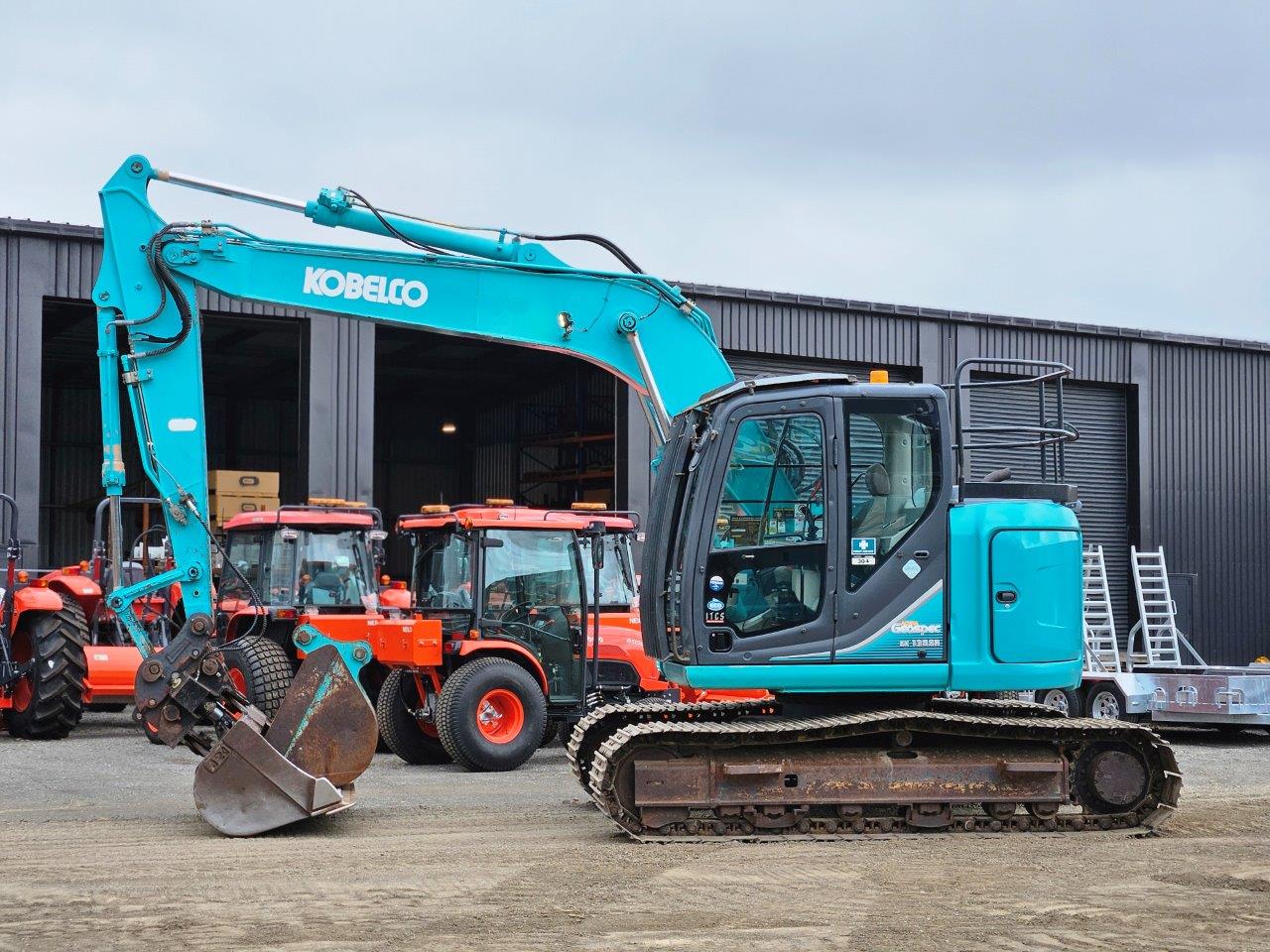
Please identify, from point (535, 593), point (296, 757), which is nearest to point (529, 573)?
point (535, 593)

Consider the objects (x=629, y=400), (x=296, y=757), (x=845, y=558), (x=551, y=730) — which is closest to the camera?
(x=845, y=558)

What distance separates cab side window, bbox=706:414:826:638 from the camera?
941cm

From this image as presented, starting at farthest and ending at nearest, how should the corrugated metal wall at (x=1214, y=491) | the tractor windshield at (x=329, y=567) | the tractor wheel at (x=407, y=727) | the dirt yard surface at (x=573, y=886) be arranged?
the corrugated metal wall at (x=1214, y=491) < the tractor windshield at (x=329, y=567) < the tractor wheel at (x=407, y=727) < the dirt yard surface at (x=573, y=886)

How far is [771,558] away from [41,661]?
30.9 ft

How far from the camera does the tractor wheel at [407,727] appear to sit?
14.1m

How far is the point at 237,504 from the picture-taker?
1009 inches

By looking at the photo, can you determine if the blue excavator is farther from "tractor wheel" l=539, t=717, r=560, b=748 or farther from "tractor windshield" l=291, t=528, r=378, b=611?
"tractor windshield" l=291, t=528, r=378, b=611

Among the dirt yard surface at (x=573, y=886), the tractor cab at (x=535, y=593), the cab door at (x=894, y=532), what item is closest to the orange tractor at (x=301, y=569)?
the tractor cab at (x=535, y=593)

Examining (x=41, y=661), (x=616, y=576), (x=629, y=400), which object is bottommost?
(x=41, y=661)

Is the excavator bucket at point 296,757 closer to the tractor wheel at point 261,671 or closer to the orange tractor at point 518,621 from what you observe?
the tractor wheel at point 261,671

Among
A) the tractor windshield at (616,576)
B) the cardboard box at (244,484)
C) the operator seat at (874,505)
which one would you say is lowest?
the tractor windshield at (616,576)

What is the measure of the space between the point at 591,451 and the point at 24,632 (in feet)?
52.9

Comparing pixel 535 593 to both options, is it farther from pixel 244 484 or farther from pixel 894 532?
pixel 244 484

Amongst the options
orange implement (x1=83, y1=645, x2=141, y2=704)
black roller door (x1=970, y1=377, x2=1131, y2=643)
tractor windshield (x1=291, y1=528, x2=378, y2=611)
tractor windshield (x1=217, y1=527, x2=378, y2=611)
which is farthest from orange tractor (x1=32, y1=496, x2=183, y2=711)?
black roller door (x1=970, y1=377, x2=1131, y2=643)
